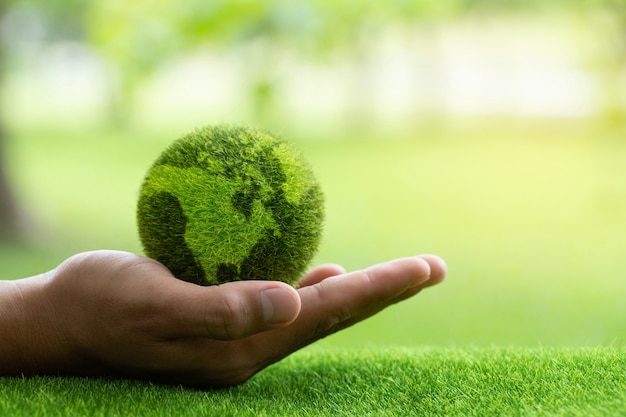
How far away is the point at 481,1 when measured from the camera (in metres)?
11.2

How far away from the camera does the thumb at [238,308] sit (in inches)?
54.2

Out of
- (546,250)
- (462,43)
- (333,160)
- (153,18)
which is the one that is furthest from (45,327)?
(462,43)

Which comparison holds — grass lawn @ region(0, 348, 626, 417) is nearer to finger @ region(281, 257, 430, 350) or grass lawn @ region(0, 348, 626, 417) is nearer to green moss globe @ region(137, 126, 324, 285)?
finger @ region(281, 257, 430, 350)

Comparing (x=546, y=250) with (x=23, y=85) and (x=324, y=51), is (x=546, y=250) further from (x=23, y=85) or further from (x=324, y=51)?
(x=23, y=85)

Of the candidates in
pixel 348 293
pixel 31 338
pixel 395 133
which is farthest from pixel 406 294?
pixel 395 133

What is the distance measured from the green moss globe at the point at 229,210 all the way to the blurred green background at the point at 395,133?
6.0 inches

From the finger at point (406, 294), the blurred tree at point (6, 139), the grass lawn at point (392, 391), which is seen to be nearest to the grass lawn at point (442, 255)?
the grass lawn at point (392, 391)

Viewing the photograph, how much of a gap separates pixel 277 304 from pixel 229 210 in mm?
212

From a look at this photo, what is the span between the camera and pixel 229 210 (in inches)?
57.9

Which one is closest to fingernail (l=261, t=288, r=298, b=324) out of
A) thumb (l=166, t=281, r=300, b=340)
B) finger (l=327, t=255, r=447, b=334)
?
thumb (l=166, t=281, r=300, b=340)

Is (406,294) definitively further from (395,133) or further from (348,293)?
(395,133)

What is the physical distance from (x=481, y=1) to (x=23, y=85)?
18.1 meters

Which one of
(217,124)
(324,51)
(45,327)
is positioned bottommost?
(45,327)

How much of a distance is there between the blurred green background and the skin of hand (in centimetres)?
19
